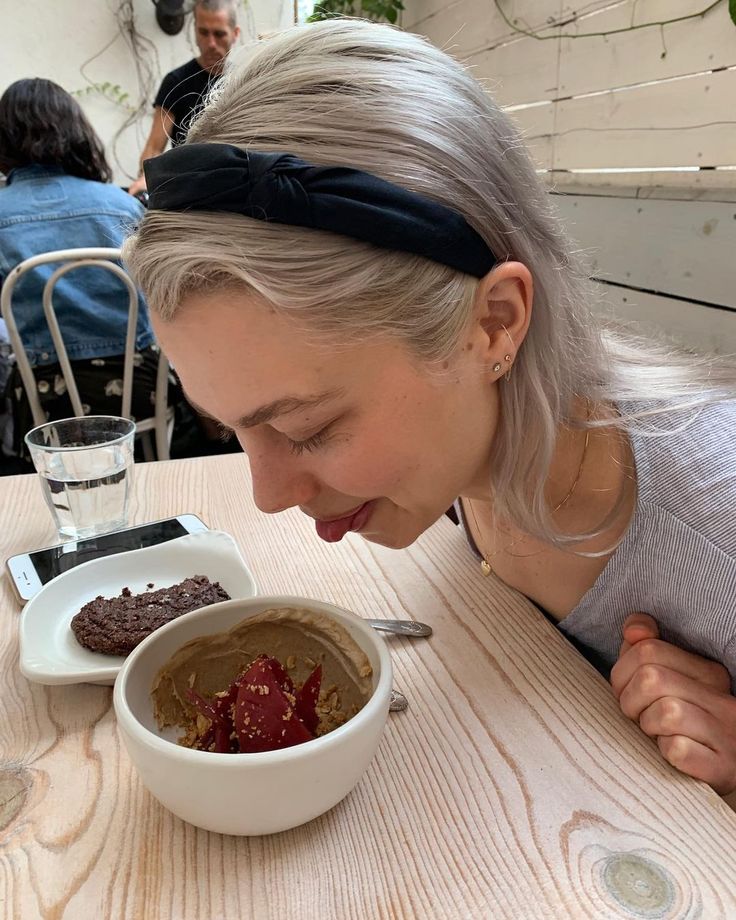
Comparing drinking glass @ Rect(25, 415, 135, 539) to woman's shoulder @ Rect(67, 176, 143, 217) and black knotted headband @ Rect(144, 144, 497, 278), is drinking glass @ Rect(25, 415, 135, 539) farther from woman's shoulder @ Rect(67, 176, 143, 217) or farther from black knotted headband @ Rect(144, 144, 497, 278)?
woman's shoulder @ Rect(67, 176, 143, 217)

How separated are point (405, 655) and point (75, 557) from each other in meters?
0.45

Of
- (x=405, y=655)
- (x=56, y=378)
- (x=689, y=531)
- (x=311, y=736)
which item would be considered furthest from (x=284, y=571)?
(x=56, y=378)

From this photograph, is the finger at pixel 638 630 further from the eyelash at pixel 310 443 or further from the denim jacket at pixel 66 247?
the denim jacket at pixel 66 247

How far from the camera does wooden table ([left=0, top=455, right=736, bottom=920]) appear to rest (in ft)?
1.61

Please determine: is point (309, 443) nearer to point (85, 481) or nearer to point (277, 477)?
point (277, 477)

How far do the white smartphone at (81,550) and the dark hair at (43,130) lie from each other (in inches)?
72.7

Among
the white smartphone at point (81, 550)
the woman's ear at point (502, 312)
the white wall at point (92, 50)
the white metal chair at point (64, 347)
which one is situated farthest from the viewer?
the white wall at point (92, 50)

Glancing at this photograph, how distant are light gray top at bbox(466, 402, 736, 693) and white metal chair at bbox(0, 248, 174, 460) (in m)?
1.37

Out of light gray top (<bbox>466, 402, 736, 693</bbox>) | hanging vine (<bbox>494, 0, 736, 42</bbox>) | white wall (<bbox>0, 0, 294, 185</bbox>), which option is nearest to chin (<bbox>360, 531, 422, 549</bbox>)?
light gray top (<bbox>466, 402, 736, 693</bbox>)

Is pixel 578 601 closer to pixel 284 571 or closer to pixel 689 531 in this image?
pixel 689 531

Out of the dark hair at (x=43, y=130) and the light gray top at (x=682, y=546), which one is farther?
the dark hair at (x=43, y=130)

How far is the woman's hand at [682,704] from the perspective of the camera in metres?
0.61

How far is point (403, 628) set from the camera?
0.79 meters

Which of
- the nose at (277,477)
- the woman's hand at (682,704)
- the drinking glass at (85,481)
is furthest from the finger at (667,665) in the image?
the drinking glass at (85,481)
